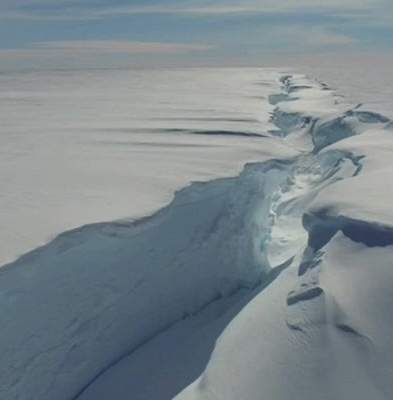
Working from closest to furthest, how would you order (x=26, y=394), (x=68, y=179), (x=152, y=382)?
(x=26, y=394) → (x=152, y=382) → (x=68, y=179)

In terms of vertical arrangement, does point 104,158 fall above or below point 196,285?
above

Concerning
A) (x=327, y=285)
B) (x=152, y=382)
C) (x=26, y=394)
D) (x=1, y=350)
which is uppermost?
(x=327, y=285)

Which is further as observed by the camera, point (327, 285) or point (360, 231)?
point (360, 231)

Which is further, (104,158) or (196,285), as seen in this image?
(104,158)

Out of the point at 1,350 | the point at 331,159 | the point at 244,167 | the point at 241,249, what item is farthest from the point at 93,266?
the point at 331,159

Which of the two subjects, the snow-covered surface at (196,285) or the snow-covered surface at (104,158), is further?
the snow-covered surface at (104,158)

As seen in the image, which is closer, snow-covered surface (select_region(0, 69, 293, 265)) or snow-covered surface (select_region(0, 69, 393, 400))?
snow-covered surface (select_region(0, 69, 393, 400))

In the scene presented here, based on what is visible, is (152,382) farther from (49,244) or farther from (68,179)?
(68,179)

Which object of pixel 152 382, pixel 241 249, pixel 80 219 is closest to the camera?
pixel 80 219
